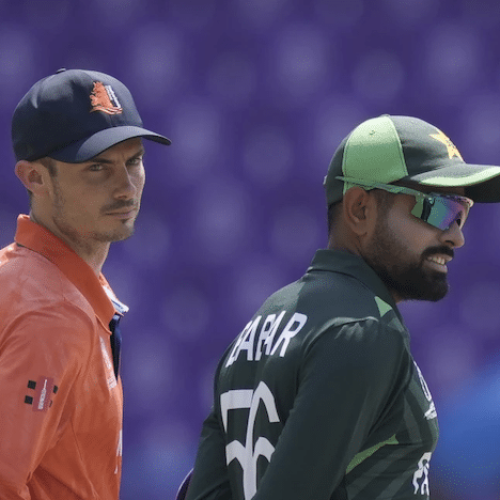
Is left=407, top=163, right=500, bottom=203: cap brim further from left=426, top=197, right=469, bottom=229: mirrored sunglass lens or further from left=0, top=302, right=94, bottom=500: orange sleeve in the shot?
left=0, top=302, right=94, bottom=500: orange sleeve

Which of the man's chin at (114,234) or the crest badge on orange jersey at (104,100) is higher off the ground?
the crest badge on orange jersey at (104,100)

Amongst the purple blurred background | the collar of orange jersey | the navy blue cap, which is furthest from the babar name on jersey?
the purple blurred background

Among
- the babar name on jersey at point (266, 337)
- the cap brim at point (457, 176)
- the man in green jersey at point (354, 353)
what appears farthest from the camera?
the cap brim at point (457, 176)

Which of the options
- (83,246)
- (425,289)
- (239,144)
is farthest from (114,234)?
(239,144)

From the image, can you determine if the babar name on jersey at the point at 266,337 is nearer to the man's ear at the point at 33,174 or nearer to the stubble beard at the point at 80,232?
the stubble beard at the point at 80,232

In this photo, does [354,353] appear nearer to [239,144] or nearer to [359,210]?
[359,210]

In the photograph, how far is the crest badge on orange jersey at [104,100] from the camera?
7.22ft

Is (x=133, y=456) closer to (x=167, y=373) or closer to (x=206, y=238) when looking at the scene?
(x=167, y=373)

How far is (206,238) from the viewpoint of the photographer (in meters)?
3.35

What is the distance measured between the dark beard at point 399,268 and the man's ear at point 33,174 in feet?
2.61

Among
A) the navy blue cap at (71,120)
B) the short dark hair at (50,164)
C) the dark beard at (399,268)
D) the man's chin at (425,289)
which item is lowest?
the man's chin at (425,289)

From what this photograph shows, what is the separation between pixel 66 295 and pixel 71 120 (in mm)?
405

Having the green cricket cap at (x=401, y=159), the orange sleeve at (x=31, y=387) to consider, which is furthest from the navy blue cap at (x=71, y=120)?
the green cricket cap at (x=401, y=159)

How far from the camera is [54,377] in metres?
1.87
